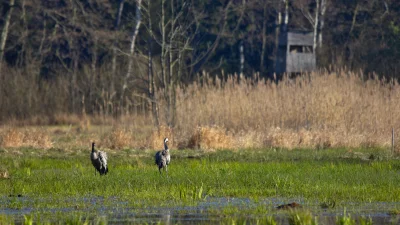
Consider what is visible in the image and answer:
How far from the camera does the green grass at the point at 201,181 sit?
1520cm

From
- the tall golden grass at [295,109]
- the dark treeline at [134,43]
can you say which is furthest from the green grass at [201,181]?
the dark treeline at [134,43]

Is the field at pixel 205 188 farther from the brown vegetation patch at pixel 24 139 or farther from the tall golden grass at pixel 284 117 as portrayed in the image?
the tall golden grass at pixel 284 117

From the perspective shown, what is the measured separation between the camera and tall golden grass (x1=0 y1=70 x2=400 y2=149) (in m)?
27.8

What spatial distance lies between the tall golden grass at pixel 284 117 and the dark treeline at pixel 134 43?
11.5 metres

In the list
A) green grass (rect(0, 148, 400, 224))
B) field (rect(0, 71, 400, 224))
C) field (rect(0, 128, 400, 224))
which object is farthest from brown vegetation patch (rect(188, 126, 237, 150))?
field (rect(0, 128, 400, 224))

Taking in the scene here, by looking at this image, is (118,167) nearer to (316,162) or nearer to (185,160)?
(185,160)

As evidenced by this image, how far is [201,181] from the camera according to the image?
17.8 meters

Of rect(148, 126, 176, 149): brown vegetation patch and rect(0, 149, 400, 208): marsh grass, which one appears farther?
rect(148, 126, 176, 149): brown vegetation patch

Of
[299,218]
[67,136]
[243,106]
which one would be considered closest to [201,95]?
[243,106]

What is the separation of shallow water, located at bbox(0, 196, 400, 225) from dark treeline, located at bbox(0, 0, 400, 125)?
26.6 meters

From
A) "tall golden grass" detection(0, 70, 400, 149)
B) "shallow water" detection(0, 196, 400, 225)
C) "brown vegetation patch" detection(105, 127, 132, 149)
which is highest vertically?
"shallow water" detection(0, 196, 400, 225)

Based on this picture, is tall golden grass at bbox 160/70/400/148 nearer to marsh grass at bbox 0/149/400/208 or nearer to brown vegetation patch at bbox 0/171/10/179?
marsh grass at bbox 0/149/400/208

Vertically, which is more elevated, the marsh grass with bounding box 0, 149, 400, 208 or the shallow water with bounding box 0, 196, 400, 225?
the shallow water with bounding box 0, 196, 400, 225

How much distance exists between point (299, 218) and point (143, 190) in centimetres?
533
